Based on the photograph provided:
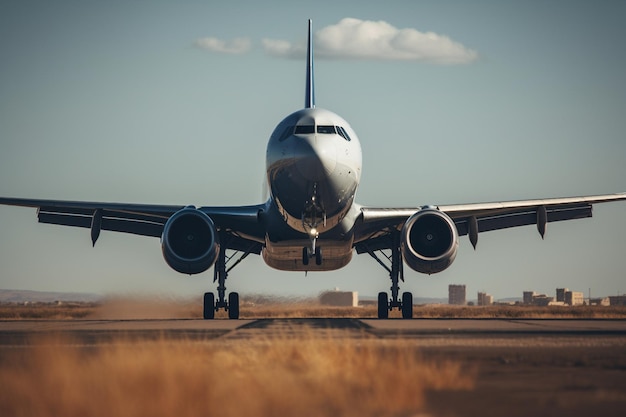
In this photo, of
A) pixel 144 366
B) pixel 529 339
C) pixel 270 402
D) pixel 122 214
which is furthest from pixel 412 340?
pixel 122 214

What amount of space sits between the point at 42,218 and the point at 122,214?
108 inches

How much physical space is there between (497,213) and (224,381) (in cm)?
2297

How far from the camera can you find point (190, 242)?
97.3 feet

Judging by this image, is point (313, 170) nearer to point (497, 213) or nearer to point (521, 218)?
point (497, 213)

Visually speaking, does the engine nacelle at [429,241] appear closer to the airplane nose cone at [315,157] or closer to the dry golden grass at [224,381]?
the airplane nose cone at [315,157]

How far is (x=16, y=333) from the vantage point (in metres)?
21.3

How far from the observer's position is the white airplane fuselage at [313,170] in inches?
1055

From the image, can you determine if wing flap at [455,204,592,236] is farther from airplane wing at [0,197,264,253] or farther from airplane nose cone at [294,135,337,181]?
airplane nose cone at [294,135,337,181]

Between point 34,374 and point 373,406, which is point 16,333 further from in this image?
point 373,406

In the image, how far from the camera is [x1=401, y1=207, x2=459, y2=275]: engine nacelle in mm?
28625

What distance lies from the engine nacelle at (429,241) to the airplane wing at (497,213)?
1762 mm

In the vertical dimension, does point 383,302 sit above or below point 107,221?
below

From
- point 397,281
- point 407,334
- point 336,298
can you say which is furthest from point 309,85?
point 407,334

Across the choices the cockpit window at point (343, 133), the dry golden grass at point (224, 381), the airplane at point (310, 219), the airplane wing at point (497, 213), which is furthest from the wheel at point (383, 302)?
the dry golden grass at point (224, 381)
